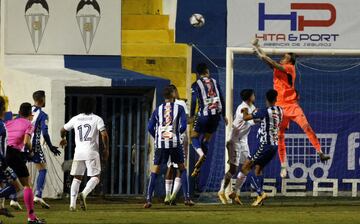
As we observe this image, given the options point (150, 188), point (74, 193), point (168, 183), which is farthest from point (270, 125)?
point (74, 193)

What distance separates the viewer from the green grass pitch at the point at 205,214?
1759cm

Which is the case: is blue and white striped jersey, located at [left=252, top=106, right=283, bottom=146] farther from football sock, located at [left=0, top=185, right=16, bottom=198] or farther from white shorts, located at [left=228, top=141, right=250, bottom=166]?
football sock, located at [left=0, top=185, right=16, bottom=198]

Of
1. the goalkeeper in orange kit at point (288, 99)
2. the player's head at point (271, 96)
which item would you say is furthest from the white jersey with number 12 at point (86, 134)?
the goalkeeper in orange kit at point (288, 99)

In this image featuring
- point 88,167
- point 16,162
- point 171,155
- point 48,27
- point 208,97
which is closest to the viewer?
point 16,162

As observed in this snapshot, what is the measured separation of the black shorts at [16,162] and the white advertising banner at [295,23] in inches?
326

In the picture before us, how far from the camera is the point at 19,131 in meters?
19.9

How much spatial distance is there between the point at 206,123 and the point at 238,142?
1098 mm

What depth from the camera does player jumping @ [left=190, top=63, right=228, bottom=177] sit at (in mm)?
22219

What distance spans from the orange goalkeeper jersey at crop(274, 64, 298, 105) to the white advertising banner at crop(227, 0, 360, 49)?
328 centimetres

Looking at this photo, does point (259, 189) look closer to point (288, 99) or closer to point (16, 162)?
point (288, 99)

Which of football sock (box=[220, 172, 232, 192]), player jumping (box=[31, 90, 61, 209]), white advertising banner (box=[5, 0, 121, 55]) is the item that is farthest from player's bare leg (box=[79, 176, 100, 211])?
white advertising banner (box=[5, 0, 121, 55])

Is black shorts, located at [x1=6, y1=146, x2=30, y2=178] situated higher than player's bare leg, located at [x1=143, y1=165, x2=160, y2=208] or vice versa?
black shorts, located at [x1=6, y1=146, x2=30, y2=178]

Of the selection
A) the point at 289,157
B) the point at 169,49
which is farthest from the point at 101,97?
the point at 289,157

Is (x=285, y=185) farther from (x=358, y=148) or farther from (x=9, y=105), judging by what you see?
(x=9, y=105)
